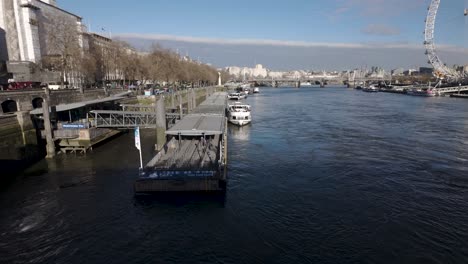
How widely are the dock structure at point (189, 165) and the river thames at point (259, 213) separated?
0.95m

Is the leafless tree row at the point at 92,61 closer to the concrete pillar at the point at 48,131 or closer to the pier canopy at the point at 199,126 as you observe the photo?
the concrete pillar at the point at 48,131

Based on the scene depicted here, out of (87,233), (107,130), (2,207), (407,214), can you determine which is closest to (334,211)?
(407,214)

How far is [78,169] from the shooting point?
1202 inches

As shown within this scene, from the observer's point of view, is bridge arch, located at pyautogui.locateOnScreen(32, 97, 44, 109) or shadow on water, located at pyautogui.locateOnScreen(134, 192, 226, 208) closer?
shadow on water, located at pyautogui.locateOnScreen(134, 192, 226, 208)

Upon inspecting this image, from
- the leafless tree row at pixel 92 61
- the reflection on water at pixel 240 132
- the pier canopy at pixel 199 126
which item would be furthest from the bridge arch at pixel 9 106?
the reflection on water at pixel 240 132

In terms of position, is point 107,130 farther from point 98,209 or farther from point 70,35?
point 70,35

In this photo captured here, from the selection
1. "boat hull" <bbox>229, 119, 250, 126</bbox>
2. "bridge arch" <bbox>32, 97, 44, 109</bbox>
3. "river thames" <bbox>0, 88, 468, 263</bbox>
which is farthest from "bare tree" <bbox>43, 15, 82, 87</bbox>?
"river thames" <bbox>0, 88, 468, 263</bbox>

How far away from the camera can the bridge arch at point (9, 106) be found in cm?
3651

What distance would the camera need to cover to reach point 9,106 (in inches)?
1478

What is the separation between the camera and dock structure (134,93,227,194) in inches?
883

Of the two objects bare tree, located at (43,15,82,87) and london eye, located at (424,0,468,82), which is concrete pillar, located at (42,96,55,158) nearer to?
bare tree, located at (43,15,82,87)

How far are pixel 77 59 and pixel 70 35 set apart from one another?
31.5 ft

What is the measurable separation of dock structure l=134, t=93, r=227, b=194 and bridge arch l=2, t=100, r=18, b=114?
67.8ft

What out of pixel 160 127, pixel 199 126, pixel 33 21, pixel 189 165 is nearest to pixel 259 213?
pixel 189 165
